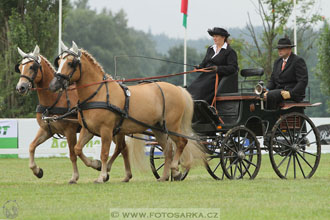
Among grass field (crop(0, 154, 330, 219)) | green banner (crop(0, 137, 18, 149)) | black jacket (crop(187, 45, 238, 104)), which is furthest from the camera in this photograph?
green banner (crop(0, 137, 18, 149))

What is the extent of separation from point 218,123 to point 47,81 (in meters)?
2.71

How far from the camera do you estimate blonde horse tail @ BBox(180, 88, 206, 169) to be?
1041 cm

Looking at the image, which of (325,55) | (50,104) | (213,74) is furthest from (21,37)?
(213,74)

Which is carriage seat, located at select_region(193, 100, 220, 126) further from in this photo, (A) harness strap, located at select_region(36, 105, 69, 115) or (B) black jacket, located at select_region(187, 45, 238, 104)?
(A) harness strap, located at select_region(36, 105, 69, 115)

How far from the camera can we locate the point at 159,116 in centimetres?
1023

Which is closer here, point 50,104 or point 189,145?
point 50,104

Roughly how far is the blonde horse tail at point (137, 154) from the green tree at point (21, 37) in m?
13.9

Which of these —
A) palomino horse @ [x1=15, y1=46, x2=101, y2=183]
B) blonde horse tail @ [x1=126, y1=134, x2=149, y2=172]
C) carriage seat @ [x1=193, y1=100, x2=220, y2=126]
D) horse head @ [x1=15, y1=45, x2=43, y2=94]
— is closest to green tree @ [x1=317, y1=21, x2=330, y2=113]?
carriage seat @ [x1=193, y1=100, x2=220, y2=126]

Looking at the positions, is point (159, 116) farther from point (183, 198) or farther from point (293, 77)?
point (183, 198)

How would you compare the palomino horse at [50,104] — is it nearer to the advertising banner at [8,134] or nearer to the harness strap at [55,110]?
the harness strap at [55,110]

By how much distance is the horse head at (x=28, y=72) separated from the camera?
9.91m

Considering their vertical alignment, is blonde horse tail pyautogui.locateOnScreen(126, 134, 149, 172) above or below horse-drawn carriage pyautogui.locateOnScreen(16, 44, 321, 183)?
below

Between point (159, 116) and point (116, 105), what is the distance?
907mm

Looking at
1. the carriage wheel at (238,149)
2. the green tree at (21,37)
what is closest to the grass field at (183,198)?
the carriage wheel at (238,149)
